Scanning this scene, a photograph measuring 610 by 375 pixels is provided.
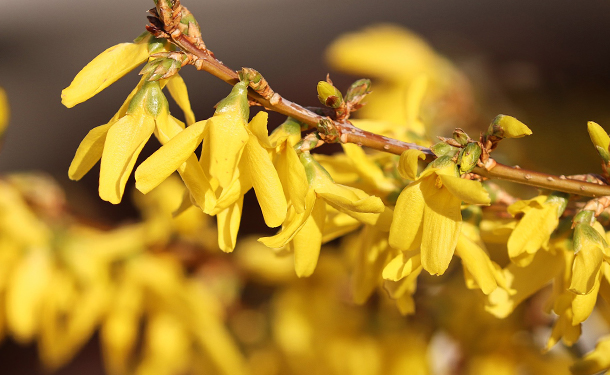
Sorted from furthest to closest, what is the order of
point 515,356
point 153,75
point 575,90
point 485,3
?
1. point 485,3
2. point 575,90
3. point 515,356
4. point 153,75

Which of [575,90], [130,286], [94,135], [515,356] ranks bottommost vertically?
[515,356]

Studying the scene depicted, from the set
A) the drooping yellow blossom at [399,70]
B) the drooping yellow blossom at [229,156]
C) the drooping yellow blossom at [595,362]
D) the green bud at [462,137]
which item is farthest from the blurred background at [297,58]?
the drooping yellow blossom at [229,156]

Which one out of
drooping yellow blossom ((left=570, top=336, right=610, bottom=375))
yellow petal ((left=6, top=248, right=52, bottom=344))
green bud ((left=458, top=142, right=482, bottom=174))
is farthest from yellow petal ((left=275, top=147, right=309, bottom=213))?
yellow petal ((left=6, top=248, right=52, bottom=344))

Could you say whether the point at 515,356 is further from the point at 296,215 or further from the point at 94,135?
the point at 94,135

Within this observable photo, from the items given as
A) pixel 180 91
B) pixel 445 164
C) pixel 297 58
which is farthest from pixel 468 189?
pixel 297 58

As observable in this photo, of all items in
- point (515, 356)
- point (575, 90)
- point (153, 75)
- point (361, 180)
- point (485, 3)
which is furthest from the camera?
point (485, 3)

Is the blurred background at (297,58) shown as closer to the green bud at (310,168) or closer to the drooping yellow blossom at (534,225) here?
the drooping yellow blossom at (534,225)

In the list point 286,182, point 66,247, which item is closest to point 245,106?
point 286,182

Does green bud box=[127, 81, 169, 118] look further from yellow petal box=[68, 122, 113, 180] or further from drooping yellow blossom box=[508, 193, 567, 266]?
drooping yellow blossom box=[508, 193, 567, 266]
